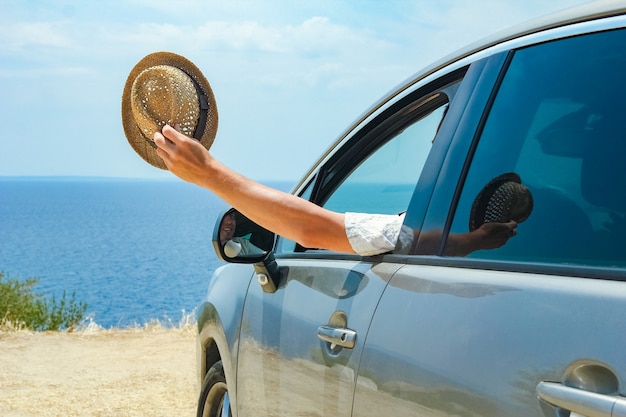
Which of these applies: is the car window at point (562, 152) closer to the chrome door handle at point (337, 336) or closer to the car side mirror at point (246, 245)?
the chrome door handle at point (337, 336)

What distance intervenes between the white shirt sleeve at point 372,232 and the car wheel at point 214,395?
1.49m

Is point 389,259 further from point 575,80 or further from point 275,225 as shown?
point 575,80

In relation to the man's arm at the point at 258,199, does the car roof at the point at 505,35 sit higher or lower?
higher

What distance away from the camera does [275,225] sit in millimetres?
2625

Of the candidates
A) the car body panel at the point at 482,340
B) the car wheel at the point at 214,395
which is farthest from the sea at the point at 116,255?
the car body panel at the point at 482,340

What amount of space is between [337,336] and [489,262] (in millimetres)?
581

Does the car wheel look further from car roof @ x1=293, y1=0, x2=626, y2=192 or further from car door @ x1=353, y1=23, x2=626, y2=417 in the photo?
car door @ x1=353, y1=23, x2=626, y2=417

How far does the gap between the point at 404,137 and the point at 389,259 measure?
604 millimetres

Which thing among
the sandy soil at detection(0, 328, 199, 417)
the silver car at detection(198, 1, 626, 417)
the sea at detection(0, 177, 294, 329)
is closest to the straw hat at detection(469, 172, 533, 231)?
the silver car at detection(198, 1, 626, 417)

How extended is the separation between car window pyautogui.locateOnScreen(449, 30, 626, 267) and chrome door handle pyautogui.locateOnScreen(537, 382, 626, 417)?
0.26m

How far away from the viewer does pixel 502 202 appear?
2.07 m

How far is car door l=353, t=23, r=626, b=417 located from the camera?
5.28 feet

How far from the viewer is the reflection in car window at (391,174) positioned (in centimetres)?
272

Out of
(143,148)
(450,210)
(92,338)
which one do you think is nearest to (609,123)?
(450,210)
